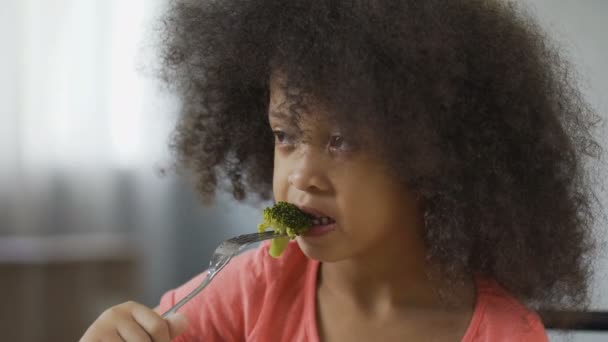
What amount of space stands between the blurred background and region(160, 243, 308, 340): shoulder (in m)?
0.84

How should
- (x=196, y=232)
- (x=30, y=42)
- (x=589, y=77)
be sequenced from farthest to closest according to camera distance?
1. (x=196, y=232)
2. (x=30, y=42)
3. (x=589, y=77)

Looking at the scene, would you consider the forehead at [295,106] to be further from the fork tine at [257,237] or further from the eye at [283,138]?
the fork tine at [257,237]

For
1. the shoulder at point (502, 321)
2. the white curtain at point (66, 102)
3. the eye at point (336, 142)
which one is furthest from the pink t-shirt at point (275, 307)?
the white curtain at point (66, 102)

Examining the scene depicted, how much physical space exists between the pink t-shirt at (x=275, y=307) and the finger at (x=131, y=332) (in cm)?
11

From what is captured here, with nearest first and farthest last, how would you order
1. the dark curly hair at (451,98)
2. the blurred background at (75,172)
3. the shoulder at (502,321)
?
the dark curly hair at (451,98) → the shoulder at (502,321) → the blurred background at (75,172)

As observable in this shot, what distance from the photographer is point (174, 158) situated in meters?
1.01

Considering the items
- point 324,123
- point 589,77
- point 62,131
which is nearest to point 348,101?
point 324,123

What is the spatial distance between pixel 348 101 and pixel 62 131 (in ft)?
4.57

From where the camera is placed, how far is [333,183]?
74 cm

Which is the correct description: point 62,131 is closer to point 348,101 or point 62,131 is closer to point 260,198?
point 260,198

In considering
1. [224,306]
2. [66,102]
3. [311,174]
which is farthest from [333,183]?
[66,102]

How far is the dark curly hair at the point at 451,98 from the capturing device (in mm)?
701

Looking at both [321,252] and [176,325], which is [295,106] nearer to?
[321,252]

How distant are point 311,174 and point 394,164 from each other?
8 centimetres
